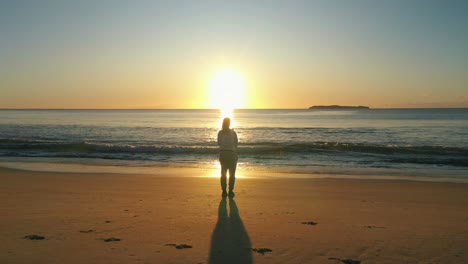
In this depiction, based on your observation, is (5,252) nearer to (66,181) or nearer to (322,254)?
(322,254)

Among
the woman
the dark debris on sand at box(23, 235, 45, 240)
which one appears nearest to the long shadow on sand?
the woman

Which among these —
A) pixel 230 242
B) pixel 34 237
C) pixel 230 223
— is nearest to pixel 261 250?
pixel 230 242

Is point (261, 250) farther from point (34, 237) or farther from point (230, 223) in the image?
point (34, 237)

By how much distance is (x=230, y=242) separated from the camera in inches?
234

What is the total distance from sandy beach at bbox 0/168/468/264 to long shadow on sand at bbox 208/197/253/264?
14mm

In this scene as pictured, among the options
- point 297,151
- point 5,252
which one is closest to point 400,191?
point 5,252

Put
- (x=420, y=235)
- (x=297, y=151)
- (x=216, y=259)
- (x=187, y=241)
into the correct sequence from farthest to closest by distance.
A: (x=297, y=151), (x=420, y=235), (x=187, y=241), (x=216, y=259)

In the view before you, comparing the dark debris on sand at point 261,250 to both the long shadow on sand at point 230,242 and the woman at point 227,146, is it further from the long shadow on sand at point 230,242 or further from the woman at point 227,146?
the woman at point 227,146

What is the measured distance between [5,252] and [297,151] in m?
22.5

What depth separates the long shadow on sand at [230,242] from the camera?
17.2 feet

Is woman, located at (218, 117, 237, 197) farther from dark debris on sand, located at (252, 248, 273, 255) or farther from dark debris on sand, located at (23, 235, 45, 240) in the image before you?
dark debris on sand, located at (23, 235, 45, 240)

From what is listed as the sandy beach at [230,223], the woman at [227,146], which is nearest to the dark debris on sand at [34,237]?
the sandy beach at [230,223]

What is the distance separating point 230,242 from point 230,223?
3.78 ft

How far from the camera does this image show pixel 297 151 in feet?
87.8
